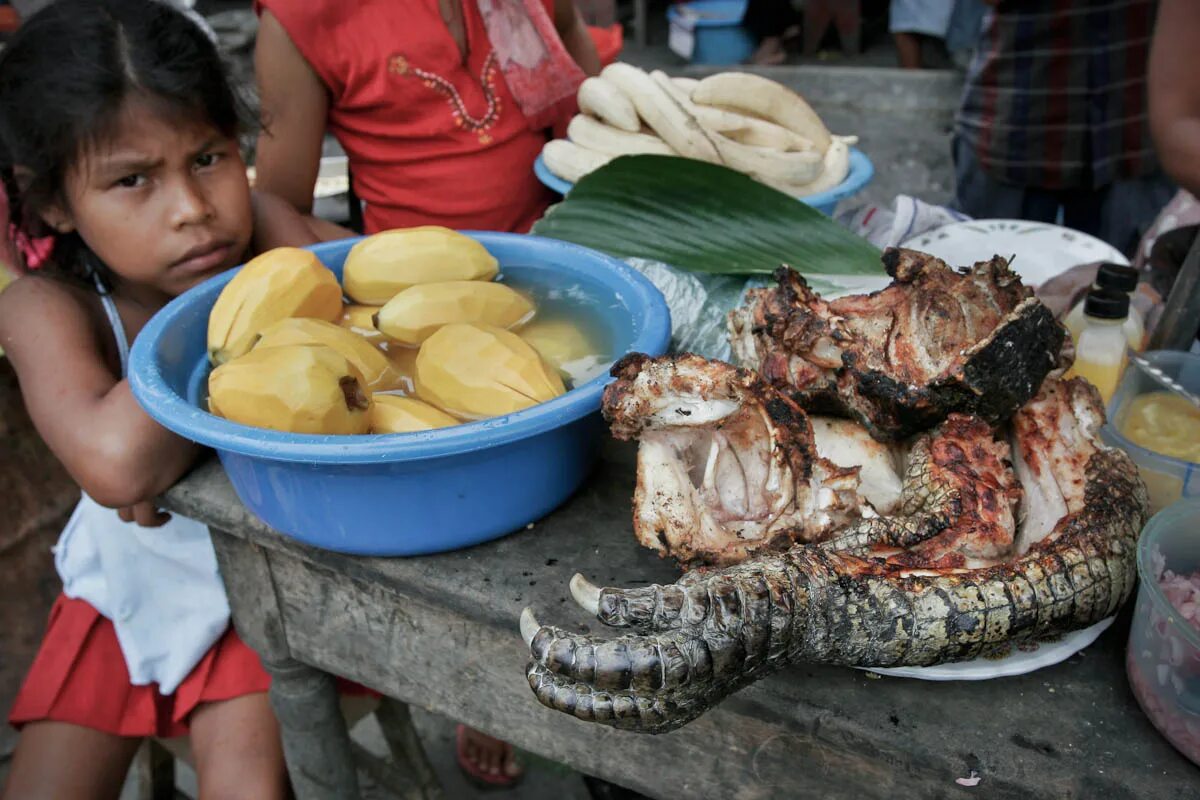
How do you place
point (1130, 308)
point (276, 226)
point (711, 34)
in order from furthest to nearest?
point (711, 34), point (276, 226), point (1130, 308)

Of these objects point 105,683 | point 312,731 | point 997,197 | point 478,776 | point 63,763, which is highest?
point 997,197

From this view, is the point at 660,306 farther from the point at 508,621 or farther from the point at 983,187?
the point at 983,187

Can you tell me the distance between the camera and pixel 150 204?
1.62 meters

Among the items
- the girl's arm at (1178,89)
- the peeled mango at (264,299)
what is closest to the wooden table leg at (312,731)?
the peeled mango at (264,299)

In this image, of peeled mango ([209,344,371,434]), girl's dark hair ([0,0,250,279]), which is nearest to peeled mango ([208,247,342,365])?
peeled mango ([209,344,371,434])

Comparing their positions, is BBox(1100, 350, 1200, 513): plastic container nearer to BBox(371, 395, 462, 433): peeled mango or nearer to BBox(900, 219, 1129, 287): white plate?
BBox(900, 219, 1129, 287): white plate

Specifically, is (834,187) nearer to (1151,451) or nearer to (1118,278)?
(1118,278)

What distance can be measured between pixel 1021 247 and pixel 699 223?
30.2 inches

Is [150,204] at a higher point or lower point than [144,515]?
higher

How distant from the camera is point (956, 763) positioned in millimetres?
937

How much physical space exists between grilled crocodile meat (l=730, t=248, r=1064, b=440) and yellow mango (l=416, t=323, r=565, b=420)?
1.00 ft

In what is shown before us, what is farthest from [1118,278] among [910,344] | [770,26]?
[770,26]

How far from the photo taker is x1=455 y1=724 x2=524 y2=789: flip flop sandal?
257 centimetres

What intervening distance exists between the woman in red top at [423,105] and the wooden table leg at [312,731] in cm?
90
